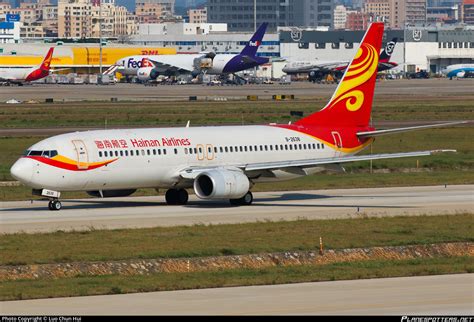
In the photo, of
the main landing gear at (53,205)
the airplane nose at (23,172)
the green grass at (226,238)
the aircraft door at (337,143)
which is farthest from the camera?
the aircraft door at (337,143)

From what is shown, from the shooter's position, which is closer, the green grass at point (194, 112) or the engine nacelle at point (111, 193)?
the engine nacelle at point (111, 193)

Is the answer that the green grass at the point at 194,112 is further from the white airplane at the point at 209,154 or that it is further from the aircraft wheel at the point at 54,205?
the aircraft wheel at the point at 54,205

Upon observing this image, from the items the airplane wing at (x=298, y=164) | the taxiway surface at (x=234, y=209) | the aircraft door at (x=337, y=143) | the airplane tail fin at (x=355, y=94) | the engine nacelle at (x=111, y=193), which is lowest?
the taxiway surface at (x=234, y=209)

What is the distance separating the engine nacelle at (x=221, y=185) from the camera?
49750 mm

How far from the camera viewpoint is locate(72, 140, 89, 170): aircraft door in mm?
48531

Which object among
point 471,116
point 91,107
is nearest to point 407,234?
point 471,116

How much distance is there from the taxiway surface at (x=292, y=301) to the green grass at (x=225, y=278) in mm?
801

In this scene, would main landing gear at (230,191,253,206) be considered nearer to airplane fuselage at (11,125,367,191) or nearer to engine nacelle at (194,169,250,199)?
engine nacelle at (194,169,250,199)

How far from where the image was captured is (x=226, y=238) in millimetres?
40281

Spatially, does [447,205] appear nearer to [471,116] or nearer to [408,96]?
[471,116]

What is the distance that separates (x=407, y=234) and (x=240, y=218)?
8.19m

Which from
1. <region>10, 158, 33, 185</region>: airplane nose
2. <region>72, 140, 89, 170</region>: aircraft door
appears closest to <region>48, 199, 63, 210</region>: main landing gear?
<region>10, 158, 33, 185</region>: airplane nose

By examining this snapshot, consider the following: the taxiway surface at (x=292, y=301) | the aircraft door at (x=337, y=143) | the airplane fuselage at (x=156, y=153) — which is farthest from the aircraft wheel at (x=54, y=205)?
the taxiway surface at (x=292, y=301)

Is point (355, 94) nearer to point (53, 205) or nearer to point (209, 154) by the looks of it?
point (209, 154)
